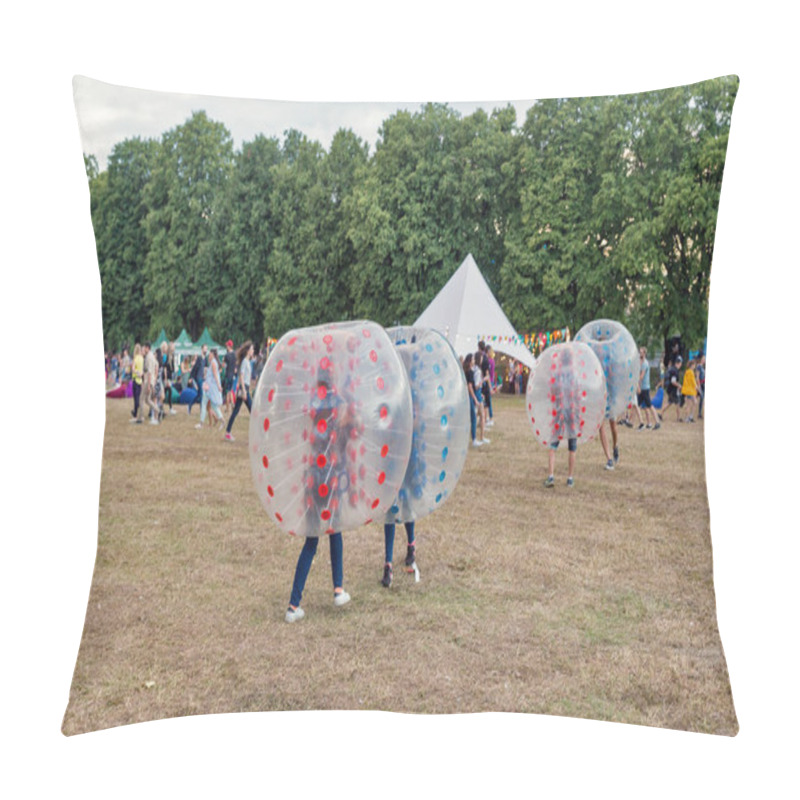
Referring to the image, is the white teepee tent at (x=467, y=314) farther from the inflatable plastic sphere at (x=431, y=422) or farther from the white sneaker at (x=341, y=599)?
the white sneaker at (x=341, y=599)

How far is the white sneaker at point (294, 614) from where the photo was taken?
3.73 metres

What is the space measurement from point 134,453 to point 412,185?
1787mm

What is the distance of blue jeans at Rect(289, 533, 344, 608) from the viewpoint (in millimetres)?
3773

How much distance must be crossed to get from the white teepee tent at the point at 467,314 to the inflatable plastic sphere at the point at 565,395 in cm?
18

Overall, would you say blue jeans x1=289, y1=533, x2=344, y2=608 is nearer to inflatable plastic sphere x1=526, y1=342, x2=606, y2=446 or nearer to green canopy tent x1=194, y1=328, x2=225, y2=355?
green canopy tent x1=194, y1=328, x2=225, y2=355

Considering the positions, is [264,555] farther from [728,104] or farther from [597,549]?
[728,104]

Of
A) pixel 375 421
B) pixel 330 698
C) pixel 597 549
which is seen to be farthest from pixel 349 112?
pixel 330 698

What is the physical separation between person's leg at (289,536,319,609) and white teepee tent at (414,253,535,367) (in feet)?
3.65

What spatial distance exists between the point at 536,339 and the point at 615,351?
37cm

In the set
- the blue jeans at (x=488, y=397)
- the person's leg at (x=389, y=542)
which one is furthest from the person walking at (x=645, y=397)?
the person's leg at (x=389, y=542)

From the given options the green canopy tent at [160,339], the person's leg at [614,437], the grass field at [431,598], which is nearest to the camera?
the grass field at [431,598]

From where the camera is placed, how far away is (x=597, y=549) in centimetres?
382

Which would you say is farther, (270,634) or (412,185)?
(412,185)

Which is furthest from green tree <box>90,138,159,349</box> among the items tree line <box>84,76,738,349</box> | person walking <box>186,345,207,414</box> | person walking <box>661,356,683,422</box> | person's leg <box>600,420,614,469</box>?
person walking <box>661,356,683,422</box>
